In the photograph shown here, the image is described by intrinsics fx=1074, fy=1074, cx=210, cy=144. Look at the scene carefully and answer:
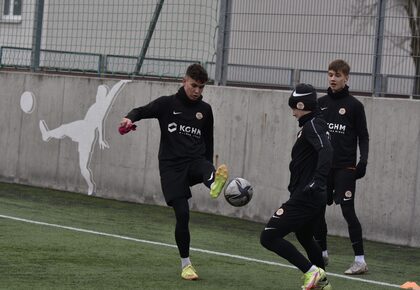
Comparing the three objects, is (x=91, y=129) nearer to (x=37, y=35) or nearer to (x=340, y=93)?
(x=37, y=35)

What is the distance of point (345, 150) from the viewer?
10367mm

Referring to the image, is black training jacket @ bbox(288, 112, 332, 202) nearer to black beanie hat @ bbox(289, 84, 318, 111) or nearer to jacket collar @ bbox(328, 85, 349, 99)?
black beanie hat @ bbox(289, 84, 318, 111)

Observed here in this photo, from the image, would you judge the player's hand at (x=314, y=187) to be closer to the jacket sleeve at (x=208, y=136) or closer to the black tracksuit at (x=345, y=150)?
the jacket sleeve at (x=208, y=136)

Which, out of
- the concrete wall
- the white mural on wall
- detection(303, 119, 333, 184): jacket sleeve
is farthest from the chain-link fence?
detection(303, 119, 333, 184): jacket sleeve

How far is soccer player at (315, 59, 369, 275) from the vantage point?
10.3 meters

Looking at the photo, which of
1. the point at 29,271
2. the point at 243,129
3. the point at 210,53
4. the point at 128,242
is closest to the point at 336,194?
the point at 128,242

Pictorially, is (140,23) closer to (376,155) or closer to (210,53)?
(210,53)

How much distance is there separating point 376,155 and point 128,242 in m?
3.45

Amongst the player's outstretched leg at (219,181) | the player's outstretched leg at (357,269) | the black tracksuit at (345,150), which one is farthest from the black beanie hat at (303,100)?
the player's outstretched leg at (357,269)

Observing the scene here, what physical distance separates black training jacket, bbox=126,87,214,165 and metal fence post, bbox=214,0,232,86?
5239 mm

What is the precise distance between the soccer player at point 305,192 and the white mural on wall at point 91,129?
7.33m

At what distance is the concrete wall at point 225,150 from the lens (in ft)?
41.4

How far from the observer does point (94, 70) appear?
16.5m

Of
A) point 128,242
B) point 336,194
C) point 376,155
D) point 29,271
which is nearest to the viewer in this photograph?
point 29,271
